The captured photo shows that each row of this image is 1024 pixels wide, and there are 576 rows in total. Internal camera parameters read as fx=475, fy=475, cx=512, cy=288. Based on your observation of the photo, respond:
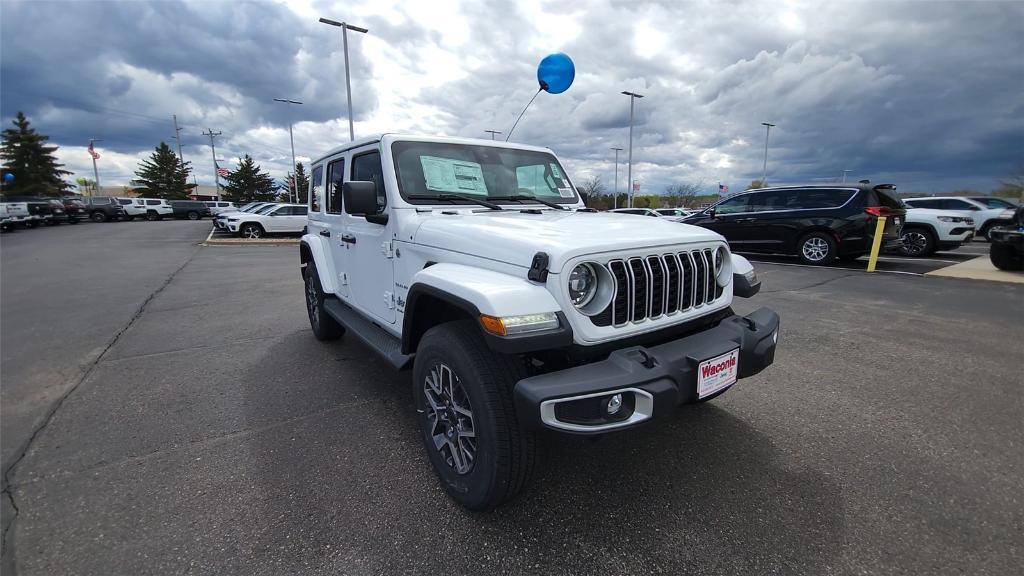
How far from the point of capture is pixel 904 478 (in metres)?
2.41

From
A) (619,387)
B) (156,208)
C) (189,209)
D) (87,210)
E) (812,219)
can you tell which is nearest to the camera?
(619,387)

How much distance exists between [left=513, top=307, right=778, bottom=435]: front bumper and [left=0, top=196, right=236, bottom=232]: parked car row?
105 ft

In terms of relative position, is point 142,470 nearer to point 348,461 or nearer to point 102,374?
point 348,461

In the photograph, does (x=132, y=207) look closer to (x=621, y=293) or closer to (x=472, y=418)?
(x=472, y=418)

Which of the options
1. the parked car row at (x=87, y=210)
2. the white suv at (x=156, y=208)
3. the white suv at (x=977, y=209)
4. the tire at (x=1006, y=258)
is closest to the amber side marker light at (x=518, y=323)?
the tire at (x=1006, y=258)

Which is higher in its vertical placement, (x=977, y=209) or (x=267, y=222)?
(x=977, y=209)

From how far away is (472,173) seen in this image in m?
3.34

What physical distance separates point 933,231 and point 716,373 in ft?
41.8

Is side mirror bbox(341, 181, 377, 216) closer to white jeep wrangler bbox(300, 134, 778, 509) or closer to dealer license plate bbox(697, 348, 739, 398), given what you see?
white jeep wrangler bbox(300, 134, 778, 509)

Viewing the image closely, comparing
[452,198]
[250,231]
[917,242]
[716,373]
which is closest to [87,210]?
[250,231]

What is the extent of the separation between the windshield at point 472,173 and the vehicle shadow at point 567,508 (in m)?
1.56

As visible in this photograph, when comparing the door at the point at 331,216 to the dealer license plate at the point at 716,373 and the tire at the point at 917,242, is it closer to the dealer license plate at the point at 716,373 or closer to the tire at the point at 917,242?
the dealer license plate at the point at 716,373

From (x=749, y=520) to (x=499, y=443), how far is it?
1207 millimetres

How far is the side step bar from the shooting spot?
280 centimetres
